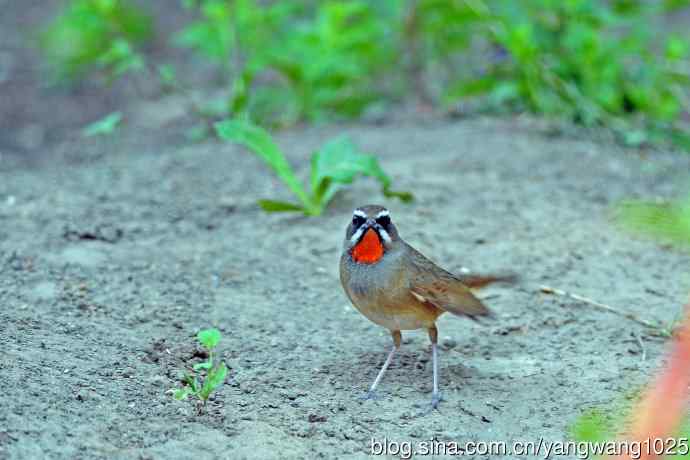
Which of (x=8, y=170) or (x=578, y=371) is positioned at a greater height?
(x=578, y=371)

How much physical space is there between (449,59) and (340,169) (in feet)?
12.1

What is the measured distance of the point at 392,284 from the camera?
4.30 metres

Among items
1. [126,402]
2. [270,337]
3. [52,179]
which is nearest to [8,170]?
[52,179]

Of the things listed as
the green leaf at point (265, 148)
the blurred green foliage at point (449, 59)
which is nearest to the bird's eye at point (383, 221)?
the green leaf at point (265, 148)

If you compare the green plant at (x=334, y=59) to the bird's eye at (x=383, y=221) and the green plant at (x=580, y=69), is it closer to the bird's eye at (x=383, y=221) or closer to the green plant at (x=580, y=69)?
the green plant at (x=580, y=69)

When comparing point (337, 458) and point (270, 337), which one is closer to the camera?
point (337, 458)

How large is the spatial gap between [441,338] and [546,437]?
121 cm

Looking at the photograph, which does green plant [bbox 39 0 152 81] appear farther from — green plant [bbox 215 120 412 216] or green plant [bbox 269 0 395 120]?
green plant [bbox 215 120 412 216]

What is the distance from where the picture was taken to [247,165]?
7.33 m

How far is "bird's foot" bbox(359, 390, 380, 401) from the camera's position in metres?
4.12

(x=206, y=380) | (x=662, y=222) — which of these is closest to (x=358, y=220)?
(x=206, y=380)

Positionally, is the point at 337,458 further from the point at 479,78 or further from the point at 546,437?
the point at 479,78

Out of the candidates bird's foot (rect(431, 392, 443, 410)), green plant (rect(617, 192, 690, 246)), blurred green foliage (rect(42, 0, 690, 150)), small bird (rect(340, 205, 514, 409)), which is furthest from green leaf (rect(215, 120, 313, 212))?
green plant (rect(617, 192, 690, 246))

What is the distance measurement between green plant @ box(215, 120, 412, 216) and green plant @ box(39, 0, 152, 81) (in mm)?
2581
